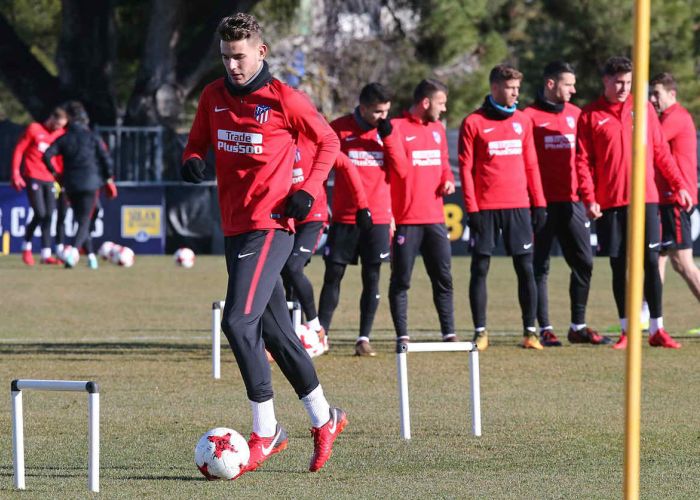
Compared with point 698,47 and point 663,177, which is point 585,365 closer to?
point 663,177

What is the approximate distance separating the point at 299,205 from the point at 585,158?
18.5 ft

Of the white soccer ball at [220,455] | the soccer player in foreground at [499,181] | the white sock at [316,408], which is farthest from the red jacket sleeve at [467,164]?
the white soccer ball at [220,455]

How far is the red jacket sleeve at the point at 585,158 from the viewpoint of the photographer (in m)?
11.9

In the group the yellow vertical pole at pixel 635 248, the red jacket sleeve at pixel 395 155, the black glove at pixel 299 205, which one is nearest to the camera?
the yellow vertical pole at pixel 635 248

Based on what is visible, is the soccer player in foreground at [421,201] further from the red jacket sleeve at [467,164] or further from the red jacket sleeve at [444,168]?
the red jacket sleeve at [467,164]

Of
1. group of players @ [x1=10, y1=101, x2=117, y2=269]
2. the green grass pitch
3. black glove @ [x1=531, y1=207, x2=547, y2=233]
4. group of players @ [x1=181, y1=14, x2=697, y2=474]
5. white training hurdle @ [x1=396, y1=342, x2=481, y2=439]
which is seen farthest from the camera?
group of players @ [x1=10, y1=101, x2=117, y2=269]

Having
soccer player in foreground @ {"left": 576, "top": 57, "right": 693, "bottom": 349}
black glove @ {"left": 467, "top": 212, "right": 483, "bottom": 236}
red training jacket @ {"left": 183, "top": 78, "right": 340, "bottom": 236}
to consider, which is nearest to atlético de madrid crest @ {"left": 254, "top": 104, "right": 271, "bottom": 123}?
red training jacket @ {"left": 183, "top": 78, "right": 340, "bottom": 236}

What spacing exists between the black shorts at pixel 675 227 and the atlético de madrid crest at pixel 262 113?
623 centimetres

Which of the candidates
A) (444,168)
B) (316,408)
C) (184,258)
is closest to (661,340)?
(444,168)

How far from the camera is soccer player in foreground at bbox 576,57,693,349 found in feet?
39.2

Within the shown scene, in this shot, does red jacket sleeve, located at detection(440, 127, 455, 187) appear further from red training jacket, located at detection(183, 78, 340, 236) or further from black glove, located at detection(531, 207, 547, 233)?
red training jacket, located at detection(183, 78, 340, 236)

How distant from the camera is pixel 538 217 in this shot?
39.9 feet

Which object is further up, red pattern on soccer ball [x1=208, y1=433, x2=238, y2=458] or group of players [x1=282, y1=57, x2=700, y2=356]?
group of players [x1=282, y1=57, x2=700, y2=356]

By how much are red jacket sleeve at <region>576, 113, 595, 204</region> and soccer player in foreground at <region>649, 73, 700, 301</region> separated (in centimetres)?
87
